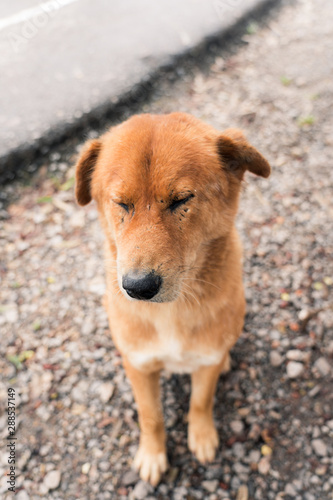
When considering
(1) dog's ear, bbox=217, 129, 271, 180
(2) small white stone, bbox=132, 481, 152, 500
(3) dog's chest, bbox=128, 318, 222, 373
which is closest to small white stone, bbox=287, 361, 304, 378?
(3) dog's chest, bbox=128, 318, 222, 373

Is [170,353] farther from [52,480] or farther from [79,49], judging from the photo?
[79,49]

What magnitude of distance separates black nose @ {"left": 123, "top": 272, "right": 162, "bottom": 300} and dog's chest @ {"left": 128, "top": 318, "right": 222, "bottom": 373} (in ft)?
1.70

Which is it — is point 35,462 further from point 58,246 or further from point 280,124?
point 280,124

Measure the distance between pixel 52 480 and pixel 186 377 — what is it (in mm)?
1128

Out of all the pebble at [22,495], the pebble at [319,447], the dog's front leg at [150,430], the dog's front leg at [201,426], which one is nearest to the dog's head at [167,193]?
A: the dog's front leg at [150,430]

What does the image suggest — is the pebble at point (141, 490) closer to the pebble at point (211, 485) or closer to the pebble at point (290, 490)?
the pebble at point (211, 485)

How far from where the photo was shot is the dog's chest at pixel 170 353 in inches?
87.6

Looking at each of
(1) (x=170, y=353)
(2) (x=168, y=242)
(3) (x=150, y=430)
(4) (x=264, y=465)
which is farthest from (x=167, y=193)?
(4) (x=264, y=465)

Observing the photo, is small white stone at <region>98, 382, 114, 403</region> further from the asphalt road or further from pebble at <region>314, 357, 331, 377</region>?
the asphalt road

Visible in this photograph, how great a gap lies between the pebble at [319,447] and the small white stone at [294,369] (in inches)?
17.9

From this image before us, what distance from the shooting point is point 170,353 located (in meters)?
2.23

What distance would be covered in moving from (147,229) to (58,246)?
231 cm

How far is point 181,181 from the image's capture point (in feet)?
6.08

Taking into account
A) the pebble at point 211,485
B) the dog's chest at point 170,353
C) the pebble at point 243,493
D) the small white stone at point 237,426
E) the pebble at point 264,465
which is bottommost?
the pebble at point 243,493
